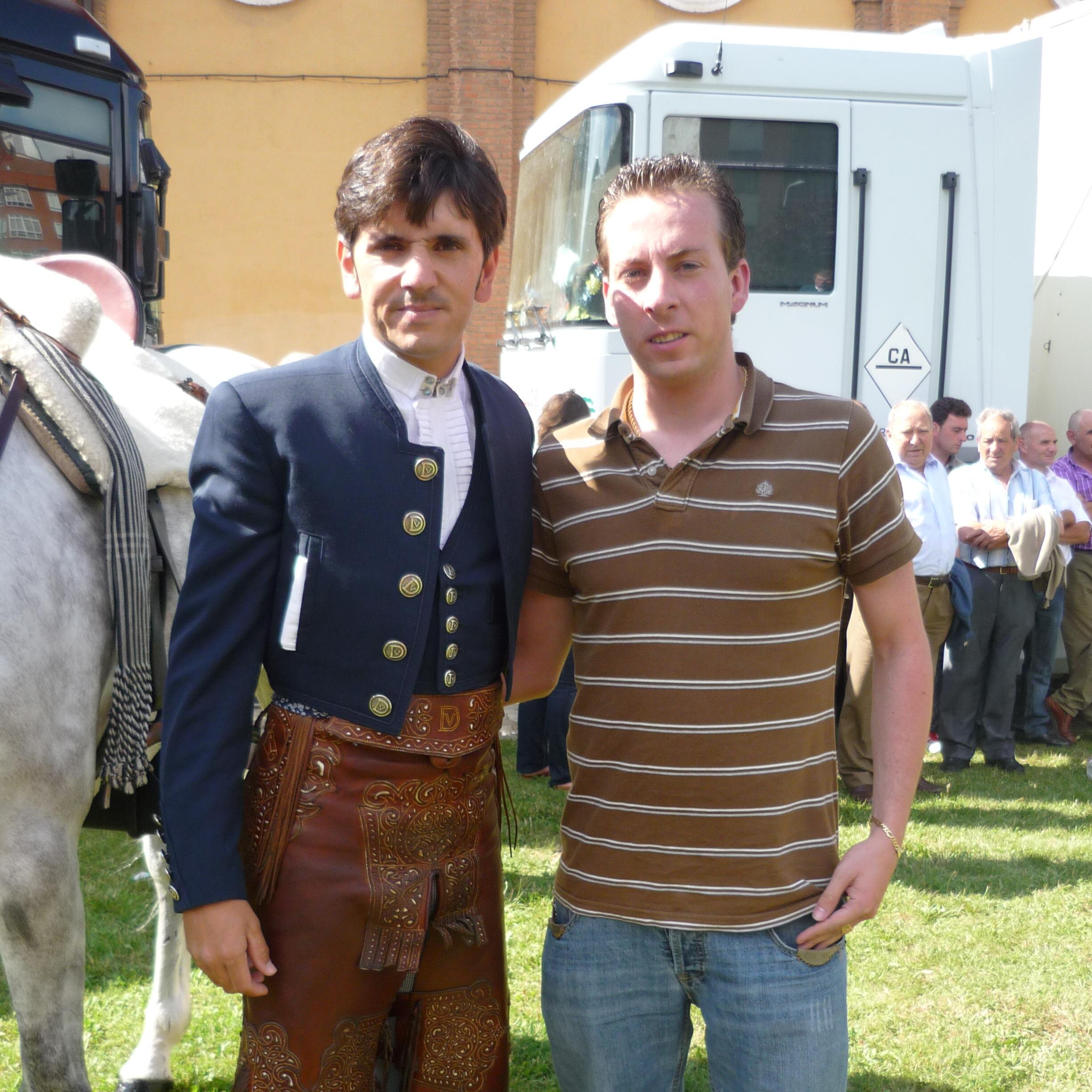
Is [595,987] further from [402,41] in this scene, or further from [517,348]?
[402,41]

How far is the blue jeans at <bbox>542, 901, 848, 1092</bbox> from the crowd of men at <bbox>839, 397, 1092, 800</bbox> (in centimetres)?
425

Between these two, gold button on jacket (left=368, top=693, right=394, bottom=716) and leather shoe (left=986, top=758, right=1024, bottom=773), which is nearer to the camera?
gold button on jacket (left=368, top=693, right=394, bottom=716)

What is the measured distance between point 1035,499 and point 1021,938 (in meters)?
3.32

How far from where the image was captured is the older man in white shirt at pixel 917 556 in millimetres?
5902

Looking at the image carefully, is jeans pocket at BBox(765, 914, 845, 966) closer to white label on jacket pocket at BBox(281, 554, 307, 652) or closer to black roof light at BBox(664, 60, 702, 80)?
white label on jacket pocket at BBox(281, 554, 307, 652)

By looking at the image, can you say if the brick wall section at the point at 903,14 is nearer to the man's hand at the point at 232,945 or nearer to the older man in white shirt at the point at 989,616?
the older man in white shirt at the point at 989,616

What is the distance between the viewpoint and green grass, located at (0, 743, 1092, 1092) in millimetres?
A: 3301

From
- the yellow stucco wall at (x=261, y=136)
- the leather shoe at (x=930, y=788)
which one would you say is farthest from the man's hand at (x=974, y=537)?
the yellow stucco wall at (x=261, y=136)

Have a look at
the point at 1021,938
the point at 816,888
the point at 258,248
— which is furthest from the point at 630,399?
the point at 258,248

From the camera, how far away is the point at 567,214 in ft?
22.5

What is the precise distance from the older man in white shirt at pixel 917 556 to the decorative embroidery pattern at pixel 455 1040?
14.3 feet

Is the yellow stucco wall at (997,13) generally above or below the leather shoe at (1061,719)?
above

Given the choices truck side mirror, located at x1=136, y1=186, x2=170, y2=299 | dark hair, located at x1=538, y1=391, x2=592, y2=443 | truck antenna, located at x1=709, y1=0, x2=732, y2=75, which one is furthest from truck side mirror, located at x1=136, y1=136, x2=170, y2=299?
truck antenna, located at x1=709, y1=0, x2=732, y2=75

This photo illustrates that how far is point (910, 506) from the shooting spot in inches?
237
